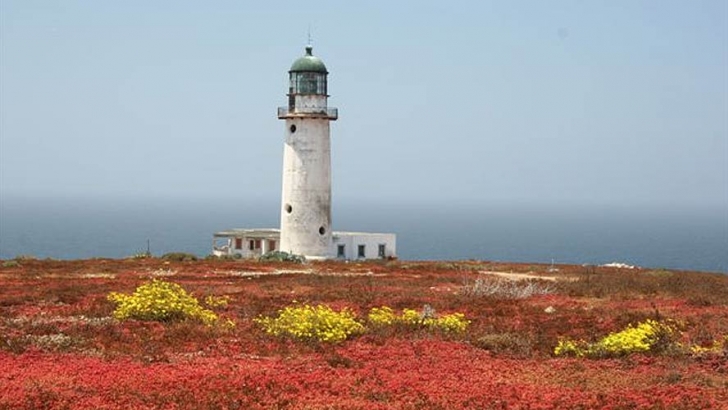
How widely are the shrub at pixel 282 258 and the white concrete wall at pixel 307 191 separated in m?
2.02

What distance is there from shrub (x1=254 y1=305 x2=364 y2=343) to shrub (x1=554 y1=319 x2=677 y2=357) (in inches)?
171

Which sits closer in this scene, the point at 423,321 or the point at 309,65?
the point at 423,321

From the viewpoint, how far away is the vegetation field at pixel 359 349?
16.8 m

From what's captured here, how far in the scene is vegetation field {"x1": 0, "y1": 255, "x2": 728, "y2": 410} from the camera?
16.8 m

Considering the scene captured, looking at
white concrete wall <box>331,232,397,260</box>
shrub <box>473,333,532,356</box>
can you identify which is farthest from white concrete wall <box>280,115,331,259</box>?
shrub <box>473,333,532,356</box>

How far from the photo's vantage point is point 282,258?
2379 inches

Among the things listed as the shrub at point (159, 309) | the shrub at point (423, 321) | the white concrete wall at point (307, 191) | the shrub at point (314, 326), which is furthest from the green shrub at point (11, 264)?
the shrub at point (314, 326)

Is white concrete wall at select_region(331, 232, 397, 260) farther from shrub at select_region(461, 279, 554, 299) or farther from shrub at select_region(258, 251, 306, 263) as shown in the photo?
shrub at select_region(461, 279, 554, 299)

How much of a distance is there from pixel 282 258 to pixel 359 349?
38.6 m

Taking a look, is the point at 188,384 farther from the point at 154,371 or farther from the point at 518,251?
the point at 518,251

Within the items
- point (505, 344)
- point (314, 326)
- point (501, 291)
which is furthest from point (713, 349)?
point (501, 291)

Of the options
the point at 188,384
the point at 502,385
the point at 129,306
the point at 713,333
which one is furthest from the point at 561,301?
the point at 188,384

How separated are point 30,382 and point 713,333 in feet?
49.3

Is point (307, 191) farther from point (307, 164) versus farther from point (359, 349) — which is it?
point (359, 349)
